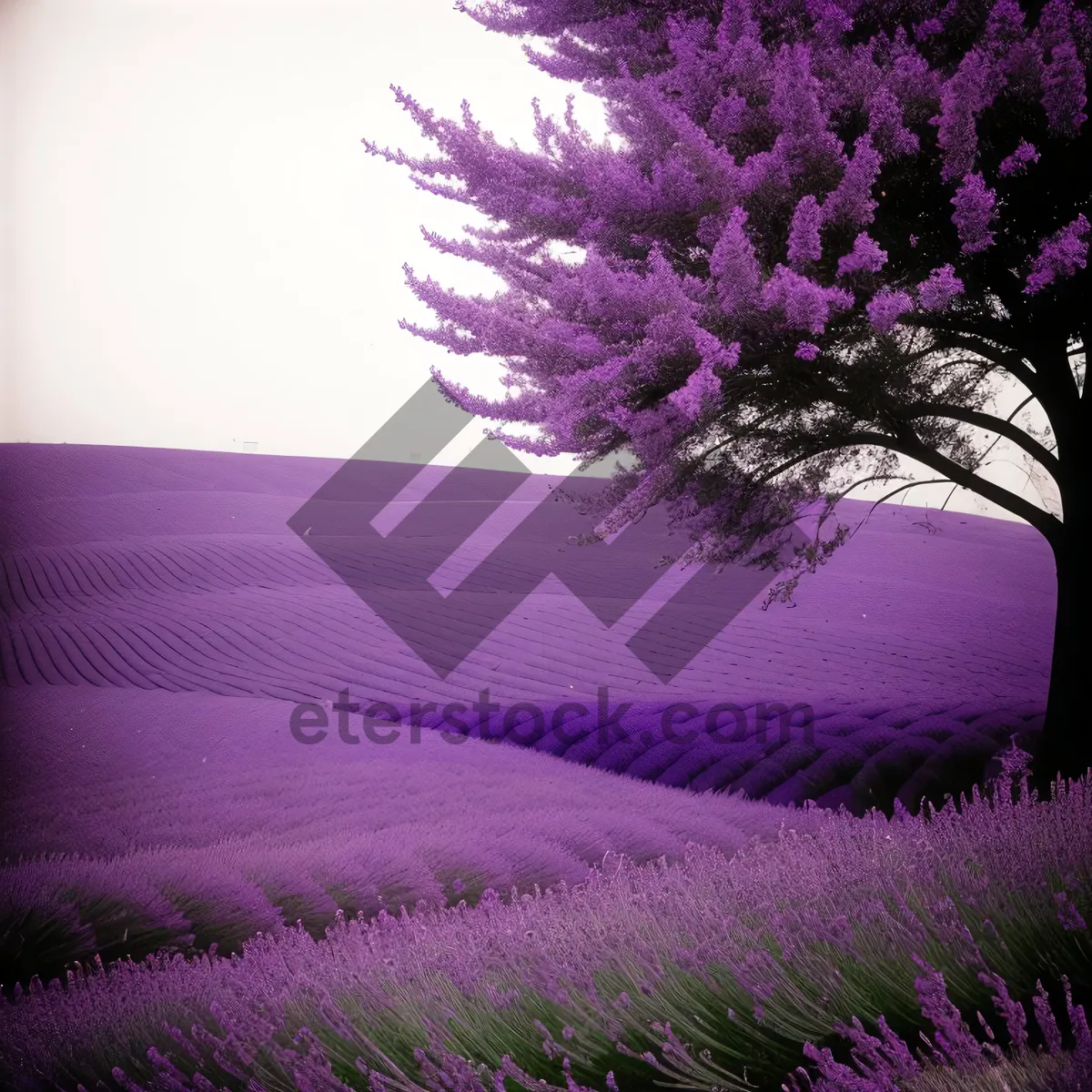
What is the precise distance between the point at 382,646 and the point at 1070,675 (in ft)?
7.78

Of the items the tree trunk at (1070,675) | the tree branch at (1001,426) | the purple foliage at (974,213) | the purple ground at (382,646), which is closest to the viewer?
the purple foliage at (974,213)

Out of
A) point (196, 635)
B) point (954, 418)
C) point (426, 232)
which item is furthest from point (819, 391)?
point (196, 635)

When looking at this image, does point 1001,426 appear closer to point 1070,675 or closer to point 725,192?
point 1070,675

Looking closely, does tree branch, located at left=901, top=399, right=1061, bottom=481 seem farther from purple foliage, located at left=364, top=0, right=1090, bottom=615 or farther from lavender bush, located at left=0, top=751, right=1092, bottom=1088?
lavender bush, located at left=0, top=751, right=1092, bottom=1088

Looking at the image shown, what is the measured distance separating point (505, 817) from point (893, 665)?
4.96 feet

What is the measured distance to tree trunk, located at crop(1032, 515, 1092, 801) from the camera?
3154mm

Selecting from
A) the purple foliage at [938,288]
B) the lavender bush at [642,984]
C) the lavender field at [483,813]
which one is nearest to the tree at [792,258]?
the purple foliage at [938,288]

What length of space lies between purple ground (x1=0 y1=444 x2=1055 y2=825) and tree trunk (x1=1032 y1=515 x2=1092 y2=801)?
0.06 metres

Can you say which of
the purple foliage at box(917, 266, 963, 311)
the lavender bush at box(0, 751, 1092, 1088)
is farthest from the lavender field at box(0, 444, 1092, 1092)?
the purple foliage at box(917, 266, 963, 311)

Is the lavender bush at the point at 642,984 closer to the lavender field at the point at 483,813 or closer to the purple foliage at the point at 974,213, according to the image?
the lavender field at the point at 483,813

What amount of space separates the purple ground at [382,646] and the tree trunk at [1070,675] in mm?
59

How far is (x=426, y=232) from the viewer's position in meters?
3.30

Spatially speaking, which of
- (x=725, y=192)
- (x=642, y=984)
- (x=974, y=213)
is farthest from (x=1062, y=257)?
(x=642, y=984)

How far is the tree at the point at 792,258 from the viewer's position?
2814 millimetres
